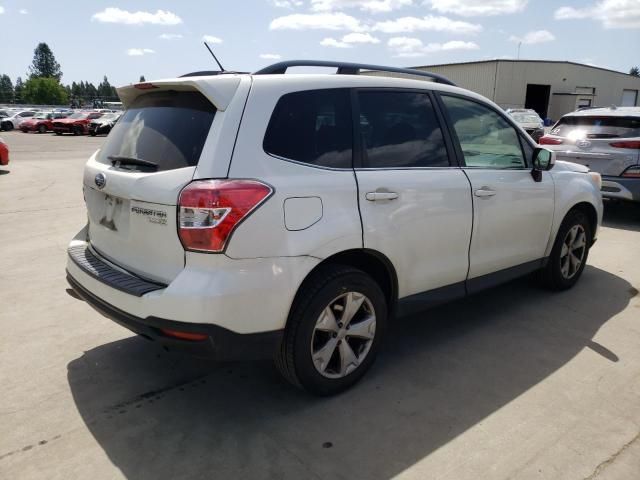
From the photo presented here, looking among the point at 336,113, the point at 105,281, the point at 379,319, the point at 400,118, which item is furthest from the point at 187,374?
the point at 400,118

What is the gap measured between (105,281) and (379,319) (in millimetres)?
1599

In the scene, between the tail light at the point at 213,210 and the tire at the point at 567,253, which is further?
the tire at the point at 567,253

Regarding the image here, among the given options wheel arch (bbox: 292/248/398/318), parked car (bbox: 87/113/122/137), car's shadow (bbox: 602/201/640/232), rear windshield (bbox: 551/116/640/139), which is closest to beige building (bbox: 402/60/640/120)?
parked car (bbox: 87/113/122/137)

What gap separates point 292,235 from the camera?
2668 millimetres

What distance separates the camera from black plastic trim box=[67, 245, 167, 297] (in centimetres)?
272

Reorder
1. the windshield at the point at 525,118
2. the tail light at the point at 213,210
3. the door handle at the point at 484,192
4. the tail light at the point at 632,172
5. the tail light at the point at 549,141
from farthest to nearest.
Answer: the windshield at the point at 525,118
the tail light at the point at 549,141
the tail light at the point at 632,172
the door handle at the point at 484,192
the tail light at the point at 213,210

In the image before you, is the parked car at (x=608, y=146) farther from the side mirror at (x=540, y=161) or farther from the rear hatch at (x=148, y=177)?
the rear hatch at (x=148, y=177)

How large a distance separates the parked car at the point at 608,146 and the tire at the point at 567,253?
2.92 m

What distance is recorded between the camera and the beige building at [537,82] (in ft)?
138

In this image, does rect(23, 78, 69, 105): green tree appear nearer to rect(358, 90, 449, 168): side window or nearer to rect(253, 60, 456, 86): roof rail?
rect(253, 60, 456, 86): roof rail

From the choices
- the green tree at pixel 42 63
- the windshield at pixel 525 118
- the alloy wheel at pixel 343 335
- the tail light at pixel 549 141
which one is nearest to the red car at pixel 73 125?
the windshield at pixel 525 118

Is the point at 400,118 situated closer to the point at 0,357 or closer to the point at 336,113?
the point at 336,113

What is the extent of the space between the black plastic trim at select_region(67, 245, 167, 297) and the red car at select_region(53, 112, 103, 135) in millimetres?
33513

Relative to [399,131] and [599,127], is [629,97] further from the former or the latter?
[399,131]
